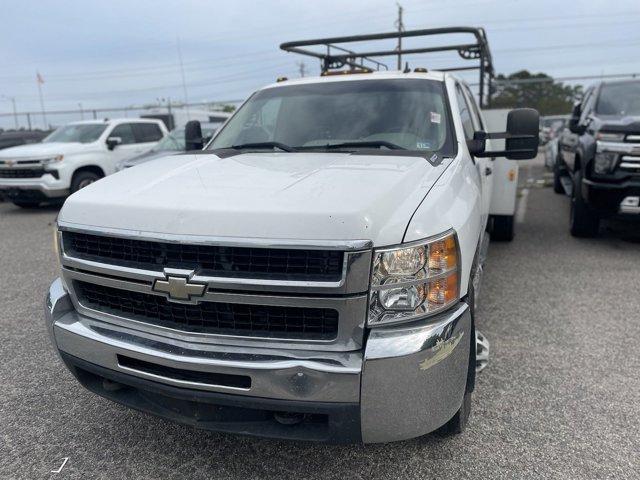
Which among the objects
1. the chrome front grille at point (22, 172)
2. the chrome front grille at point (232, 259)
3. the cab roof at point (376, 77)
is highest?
the cab roof at point (376, 77)

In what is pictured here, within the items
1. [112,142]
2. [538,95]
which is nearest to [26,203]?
[112,142]

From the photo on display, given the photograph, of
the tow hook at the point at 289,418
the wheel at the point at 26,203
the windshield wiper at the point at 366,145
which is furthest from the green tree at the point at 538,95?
the tow hook at the point at 289,418

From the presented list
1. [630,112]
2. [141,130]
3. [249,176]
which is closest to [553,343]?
[249,176]

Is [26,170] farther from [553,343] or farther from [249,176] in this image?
[553,343]

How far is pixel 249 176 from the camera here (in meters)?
2.59

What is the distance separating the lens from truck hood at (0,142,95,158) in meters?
9.99

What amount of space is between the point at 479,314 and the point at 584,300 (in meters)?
1.03

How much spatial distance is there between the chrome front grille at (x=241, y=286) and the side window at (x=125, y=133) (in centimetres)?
995

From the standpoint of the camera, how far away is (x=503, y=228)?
6.68 m

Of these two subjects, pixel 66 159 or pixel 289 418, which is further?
pixel 66 159

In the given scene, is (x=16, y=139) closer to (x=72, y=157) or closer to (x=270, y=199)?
(x=72, y=157)

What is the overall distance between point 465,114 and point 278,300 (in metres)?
2.59

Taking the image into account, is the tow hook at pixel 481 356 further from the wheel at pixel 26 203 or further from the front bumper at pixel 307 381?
the wheel at pixel 26 203

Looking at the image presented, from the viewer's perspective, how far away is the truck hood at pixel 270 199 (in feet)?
6.47
